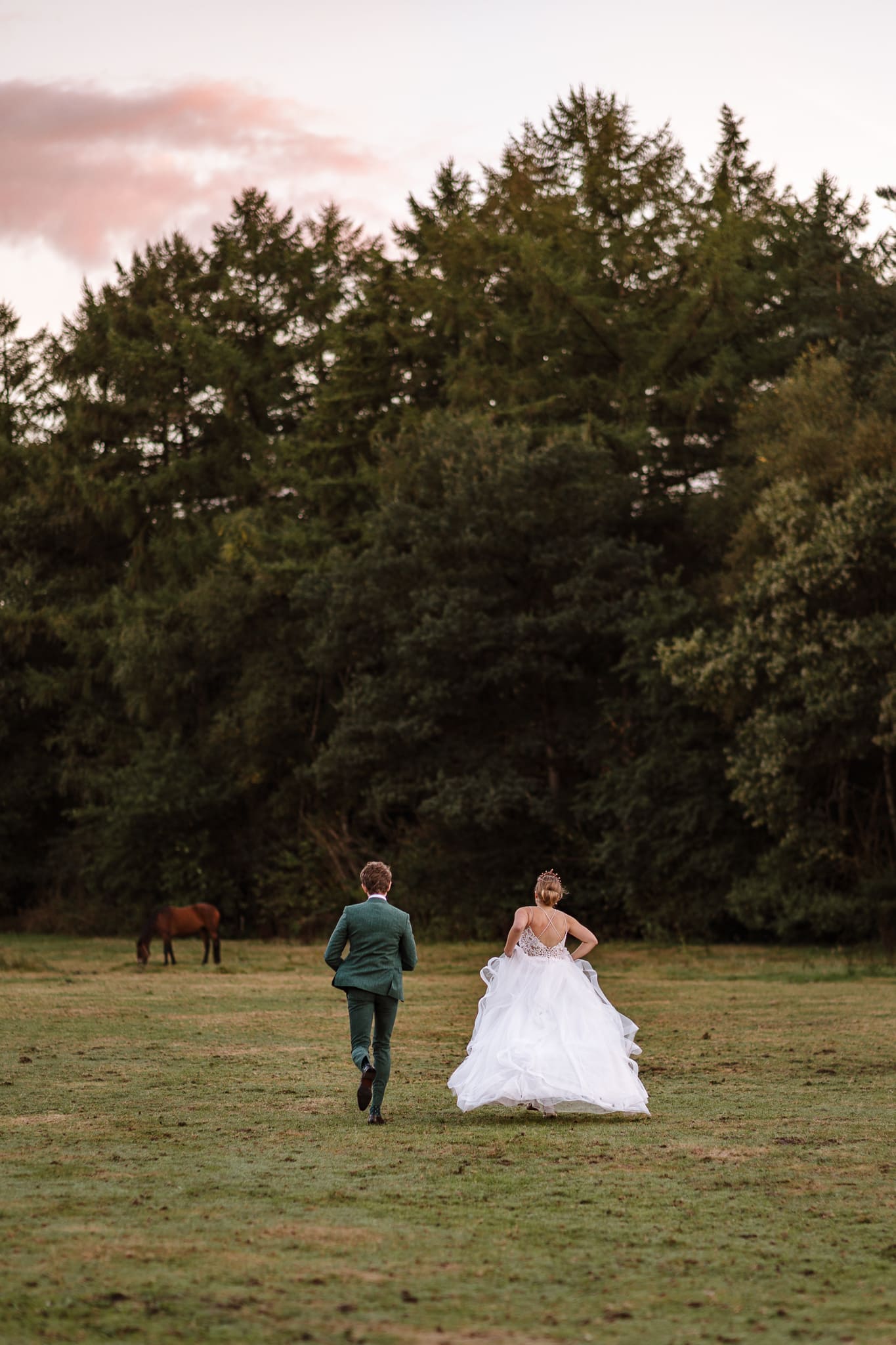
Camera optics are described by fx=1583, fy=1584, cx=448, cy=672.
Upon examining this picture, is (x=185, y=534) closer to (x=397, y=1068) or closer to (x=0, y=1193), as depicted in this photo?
Answer: (x=397, y=1068)

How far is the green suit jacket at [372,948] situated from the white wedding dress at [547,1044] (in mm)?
678

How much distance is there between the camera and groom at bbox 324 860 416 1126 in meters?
10.5

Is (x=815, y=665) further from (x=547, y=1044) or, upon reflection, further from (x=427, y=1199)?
(x=427, y=1199)

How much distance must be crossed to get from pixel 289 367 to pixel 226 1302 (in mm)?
45522

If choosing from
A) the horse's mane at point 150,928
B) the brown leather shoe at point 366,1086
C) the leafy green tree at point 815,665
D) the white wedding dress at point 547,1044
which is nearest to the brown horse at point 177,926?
the horse's mane at point 150,928

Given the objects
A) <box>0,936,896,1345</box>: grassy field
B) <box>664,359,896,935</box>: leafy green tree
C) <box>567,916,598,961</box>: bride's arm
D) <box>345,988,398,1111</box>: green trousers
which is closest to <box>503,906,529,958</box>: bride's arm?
<box>567,916,598,961</box>: bride's arm

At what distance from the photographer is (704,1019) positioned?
60.6 ft

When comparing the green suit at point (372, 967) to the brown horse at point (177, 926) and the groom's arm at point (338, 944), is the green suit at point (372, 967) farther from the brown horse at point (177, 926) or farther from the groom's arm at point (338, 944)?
the brown horse at point (177, 926)

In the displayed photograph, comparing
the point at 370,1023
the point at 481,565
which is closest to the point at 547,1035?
the point at 370,1023

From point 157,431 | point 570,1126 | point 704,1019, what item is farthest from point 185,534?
point 570,1126

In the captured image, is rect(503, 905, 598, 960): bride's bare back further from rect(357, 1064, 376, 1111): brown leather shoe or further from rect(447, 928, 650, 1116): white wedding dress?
rect(357, 1064, 376, 1111): brown leather shoe

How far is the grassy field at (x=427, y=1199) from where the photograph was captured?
5562mm

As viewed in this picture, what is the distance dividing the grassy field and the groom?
0.51 meters

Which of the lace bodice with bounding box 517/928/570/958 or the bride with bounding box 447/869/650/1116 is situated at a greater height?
the lace bodice with bounding box 517/928/570/958
